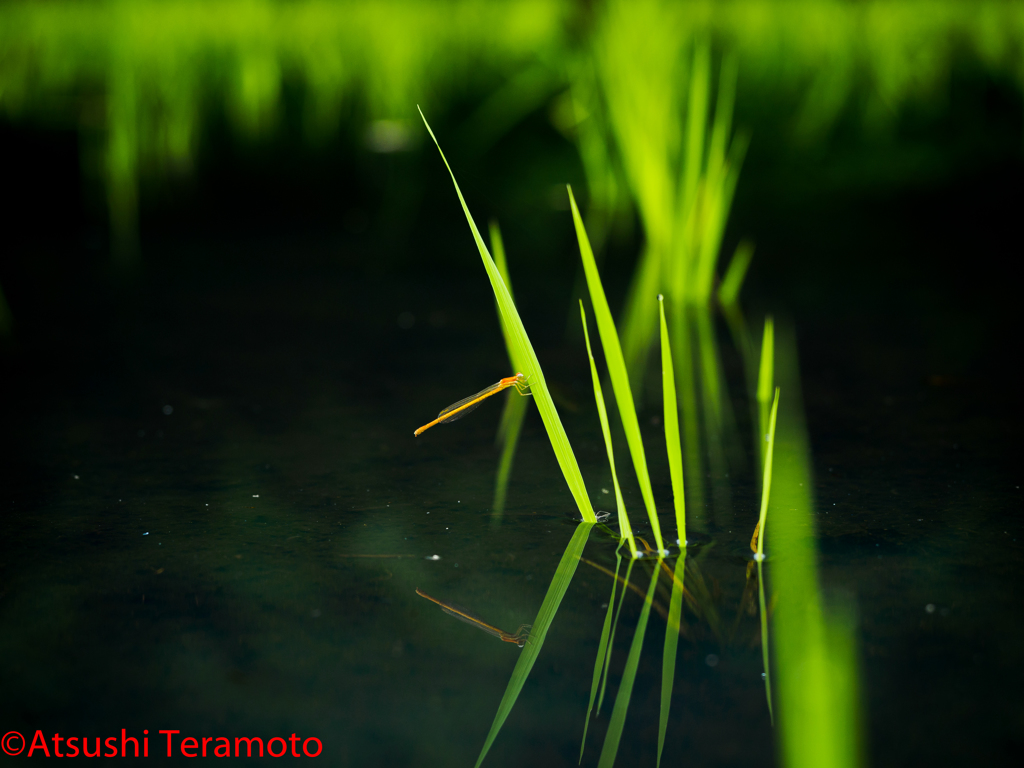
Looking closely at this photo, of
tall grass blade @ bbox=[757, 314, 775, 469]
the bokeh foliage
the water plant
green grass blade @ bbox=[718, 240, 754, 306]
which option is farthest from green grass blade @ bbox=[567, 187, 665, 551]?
the bokeh foliage

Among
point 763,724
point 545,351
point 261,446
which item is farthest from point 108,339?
point 763,724

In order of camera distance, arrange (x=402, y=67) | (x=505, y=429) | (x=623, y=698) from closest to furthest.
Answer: (x=623, y=698)
(x=505, y=429)
(x=402, y=67)

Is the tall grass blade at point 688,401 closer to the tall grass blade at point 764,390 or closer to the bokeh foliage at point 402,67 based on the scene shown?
the tall grass blade at point 764,390

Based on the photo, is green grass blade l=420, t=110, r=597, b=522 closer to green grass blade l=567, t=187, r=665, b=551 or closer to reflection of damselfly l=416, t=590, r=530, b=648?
green grass blade l=567, t=187, r=665, b=551

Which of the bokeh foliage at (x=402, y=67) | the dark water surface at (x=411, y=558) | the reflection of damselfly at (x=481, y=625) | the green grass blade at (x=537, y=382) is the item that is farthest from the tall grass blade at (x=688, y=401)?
the bokeh foliage at (x=402, y=67)

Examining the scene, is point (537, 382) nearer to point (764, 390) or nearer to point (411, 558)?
point (411, 558)

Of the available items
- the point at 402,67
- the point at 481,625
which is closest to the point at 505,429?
the point at 481,625
